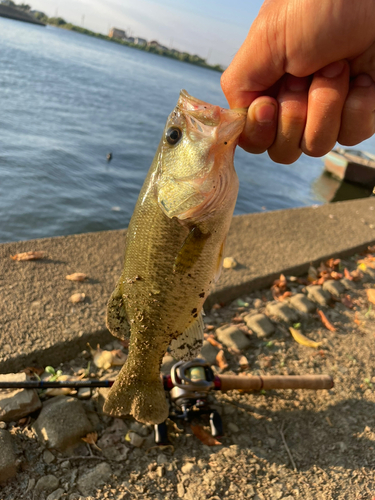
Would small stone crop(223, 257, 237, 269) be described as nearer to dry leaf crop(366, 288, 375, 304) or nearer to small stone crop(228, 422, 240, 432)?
dry leaf crop(366, 288, 375, 304)

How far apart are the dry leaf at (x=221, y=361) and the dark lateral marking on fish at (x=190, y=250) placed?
5.50 ft

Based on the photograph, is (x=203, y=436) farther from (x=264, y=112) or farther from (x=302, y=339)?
(x=264, y=112)

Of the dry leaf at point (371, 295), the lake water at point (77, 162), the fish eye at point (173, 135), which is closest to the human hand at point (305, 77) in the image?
the fish eye at point (173, 135)

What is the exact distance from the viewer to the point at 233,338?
3.52m

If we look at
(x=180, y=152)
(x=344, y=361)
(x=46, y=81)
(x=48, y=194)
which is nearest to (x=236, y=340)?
(x=344, y=361)

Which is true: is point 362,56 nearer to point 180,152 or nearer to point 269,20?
point 269,20

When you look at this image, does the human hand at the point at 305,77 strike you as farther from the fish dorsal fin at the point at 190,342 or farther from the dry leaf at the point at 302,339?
the dry leaf at the point at 302,339

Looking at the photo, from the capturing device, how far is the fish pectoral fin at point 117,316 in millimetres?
2139

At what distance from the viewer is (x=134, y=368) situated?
215 centimetres

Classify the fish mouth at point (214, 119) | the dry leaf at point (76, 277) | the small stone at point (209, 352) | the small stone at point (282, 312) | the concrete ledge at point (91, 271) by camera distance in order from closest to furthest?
the fish mouth at point (214, 119) → the concrete ledge at point (91, 271) → the small stone at point (209, 352) → the dry leaf at point (76, 277) → the small stone at point (282, 312)

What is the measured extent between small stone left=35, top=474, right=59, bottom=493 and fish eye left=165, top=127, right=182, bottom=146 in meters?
2.14

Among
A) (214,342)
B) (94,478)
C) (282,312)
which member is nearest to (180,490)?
(94,478)

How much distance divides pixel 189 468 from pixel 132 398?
74 centimetres

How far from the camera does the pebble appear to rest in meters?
4.08
